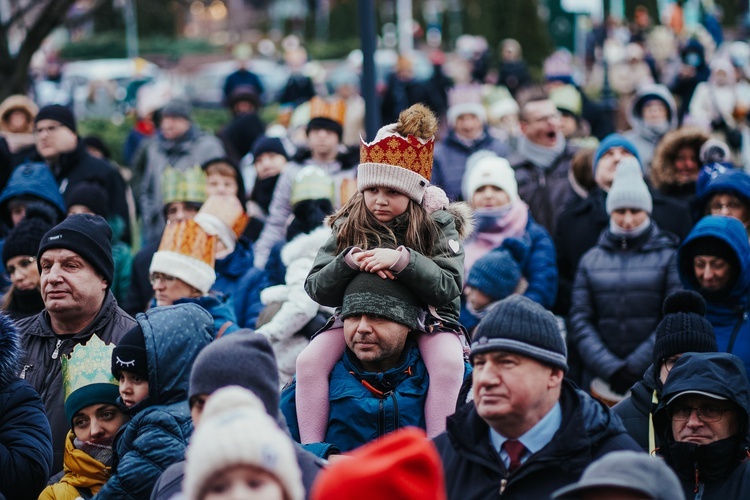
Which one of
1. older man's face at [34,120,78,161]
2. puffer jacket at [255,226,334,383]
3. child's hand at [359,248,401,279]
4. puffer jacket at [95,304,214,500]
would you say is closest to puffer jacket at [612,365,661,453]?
child's hand at [359,248,401,279]

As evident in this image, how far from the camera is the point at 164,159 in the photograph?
1280cm

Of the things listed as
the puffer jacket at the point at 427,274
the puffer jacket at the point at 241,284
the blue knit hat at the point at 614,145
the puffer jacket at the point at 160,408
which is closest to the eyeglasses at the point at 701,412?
the puffer jacket at the point at 427,274

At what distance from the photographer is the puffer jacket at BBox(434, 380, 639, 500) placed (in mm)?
4418

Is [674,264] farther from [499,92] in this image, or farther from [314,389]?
[499,92]

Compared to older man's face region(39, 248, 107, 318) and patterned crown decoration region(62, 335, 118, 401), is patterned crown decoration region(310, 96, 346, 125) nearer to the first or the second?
older man's face region(39, 248, 107, 318)

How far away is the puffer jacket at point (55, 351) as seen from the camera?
6.14 metres

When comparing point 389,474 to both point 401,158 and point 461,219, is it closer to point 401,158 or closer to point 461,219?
point 401,158

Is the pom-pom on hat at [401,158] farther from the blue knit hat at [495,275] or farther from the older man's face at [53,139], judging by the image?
the older man's face at [53,139]

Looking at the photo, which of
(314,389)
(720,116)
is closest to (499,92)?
(720,116)

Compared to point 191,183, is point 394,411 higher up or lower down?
lower down

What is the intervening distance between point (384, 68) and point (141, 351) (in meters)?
28.8

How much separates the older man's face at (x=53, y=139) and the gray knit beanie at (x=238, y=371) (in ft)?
22.0

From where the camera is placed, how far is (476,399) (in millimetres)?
4508

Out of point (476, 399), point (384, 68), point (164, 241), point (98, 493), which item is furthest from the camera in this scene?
point (384, 68)
